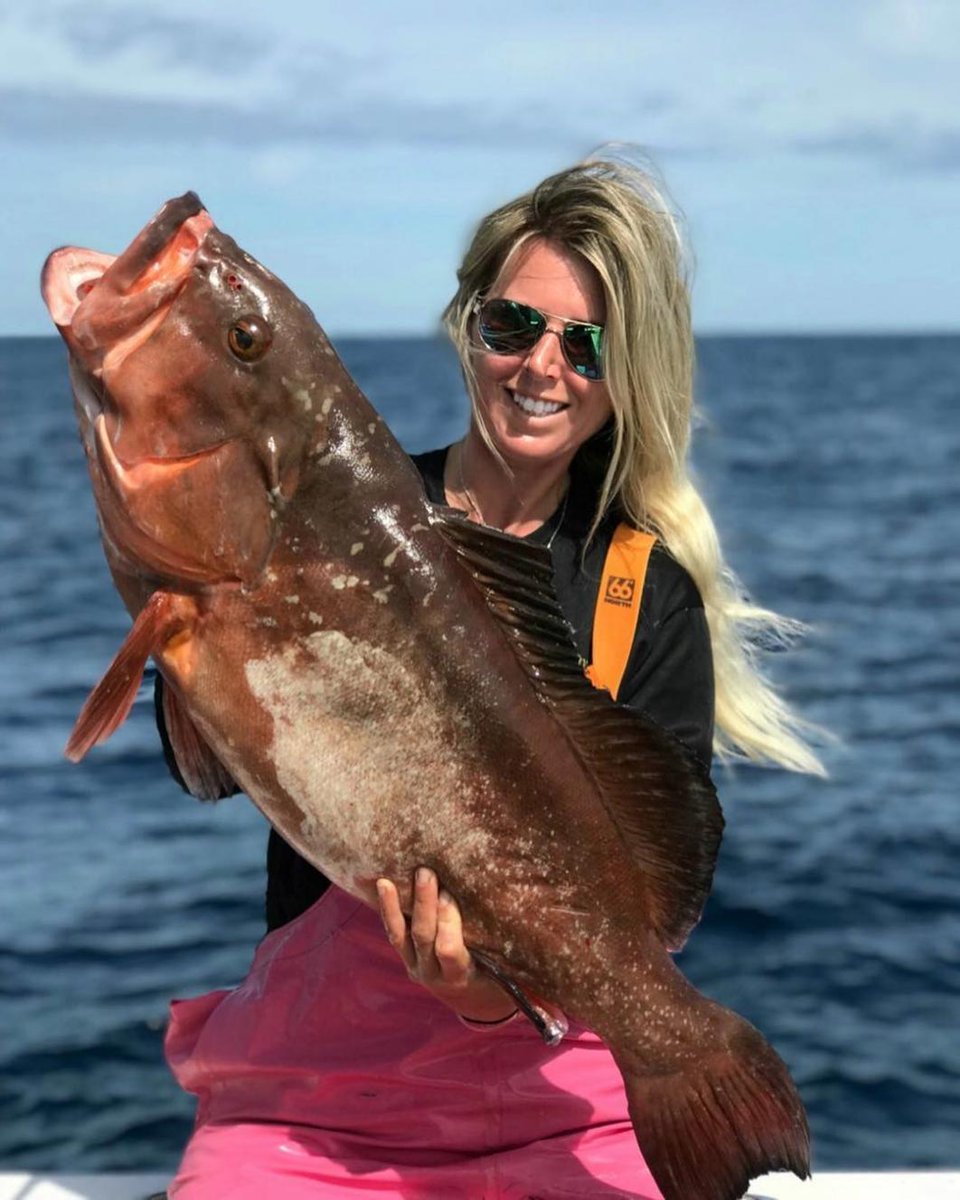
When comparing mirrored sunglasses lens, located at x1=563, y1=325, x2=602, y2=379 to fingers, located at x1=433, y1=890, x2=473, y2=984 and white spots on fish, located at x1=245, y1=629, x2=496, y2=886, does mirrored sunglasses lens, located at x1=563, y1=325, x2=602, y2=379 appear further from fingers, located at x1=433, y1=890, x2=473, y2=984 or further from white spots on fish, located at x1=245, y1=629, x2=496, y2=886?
fingers, located at x1=433, y1=890, x2=473, y2=984

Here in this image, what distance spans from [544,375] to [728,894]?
20.9 ft

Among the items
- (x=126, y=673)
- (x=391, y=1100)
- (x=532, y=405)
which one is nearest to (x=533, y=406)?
(x=532, y=405)

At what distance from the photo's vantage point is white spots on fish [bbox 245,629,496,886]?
133 inches

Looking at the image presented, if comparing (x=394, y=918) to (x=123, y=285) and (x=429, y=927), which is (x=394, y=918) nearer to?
(x=429, y=927)

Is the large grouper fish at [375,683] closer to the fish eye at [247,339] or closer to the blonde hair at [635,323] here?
the fish eye at [247,339]

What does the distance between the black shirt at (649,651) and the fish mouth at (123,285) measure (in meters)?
1.31

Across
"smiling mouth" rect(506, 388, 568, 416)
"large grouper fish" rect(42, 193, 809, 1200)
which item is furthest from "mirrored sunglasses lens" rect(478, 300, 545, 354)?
"large grouper fish" rect(42, 193, 809, 1200)

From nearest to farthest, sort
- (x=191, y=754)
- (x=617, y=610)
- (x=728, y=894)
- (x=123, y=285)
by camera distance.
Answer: (x=123, y=285), (x=191, y=754), (x=617, y=610), (x=728, y=894)

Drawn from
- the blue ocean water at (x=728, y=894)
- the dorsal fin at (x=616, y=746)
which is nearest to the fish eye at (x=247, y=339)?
the dorsal fin at (x=616, y=746)

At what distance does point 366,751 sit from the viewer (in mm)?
3412

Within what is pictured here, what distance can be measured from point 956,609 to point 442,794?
16717 millimetres

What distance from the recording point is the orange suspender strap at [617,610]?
14.0ft

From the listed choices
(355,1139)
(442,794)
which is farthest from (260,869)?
(442,794)

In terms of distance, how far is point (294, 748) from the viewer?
11.2ft
